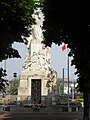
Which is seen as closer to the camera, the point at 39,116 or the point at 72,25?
the point at 72,25

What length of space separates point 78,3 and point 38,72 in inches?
2082

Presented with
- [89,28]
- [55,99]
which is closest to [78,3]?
[89,28]

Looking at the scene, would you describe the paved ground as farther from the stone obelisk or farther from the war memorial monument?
the stone obelisk

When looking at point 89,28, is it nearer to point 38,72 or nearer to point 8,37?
point 8,37

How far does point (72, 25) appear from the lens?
22.3m

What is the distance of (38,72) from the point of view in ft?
238

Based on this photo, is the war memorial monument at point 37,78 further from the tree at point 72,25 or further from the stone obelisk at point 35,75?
the tree at point 72,25

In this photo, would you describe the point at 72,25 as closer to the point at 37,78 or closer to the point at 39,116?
the point at 39,116

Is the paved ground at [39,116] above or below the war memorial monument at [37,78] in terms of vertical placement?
below

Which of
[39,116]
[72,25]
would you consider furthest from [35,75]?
[72,25]

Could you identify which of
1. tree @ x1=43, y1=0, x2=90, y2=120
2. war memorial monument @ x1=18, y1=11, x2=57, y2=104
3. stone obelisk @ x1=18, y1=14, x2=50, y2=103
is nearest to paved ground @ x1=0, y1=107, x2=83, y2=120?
war memorial monument @ x1=18, y1=11, x2=57, y2=104

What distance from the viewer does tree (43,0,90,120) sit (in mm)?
20719

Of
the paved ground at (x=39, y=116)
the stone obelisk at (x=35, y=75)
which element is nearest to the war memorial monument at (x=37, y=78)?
the stone obelisk at (x=35, y=75)

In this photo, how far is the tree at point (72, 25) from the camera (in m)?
20.7
